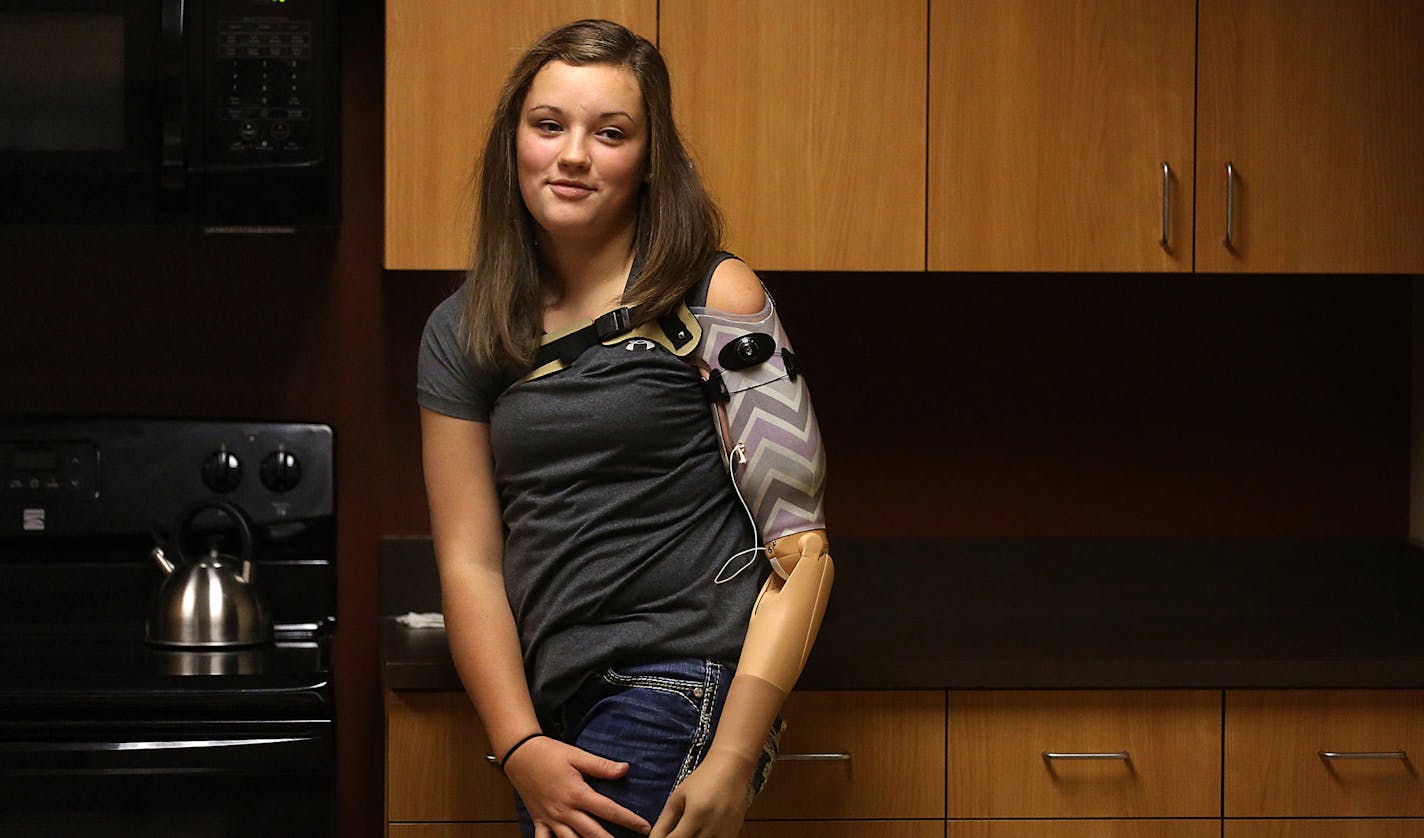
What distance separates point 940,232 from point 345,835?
1363 mm

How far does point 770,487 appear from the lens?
145 centimetres

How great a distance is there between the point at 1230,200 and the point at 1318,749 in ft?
2.52

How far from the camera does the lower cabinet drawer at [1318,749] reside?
6.28ft

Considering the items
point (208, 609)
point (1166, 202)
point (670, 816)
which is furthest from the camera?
point (1166, 202)

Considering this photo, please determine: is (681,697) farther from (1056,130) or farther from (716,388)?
(1056,130)

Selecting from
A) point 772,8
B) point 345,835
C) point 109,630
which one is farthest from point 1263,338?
point 109,630

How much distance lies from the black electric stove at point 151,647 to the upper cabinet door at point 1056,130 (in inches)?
41.1

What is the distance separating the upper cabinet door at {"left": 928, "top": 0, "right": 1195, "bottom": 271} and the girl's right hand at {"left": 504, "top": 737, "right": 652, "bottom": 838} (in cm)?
97

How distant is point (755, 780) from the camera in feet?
4.93

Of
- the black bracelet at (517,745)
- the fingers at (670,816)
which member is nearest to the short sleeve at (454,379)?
the black bracelet at (517,745)

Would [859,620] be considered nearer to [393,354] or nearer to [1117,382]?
[1117,382]

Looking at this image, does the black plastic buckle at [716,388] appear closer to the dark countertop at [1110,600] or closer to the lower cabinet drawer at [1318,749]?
the dark countertop at [1110,600]

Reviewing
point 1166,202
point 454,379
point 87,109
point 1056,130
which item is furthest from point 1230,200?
point 87,109

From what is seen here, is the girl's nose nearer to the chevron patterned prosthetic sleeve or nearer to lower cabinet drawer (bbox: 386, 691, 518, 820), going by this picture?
the chevron patterned prosthetic sleeve
